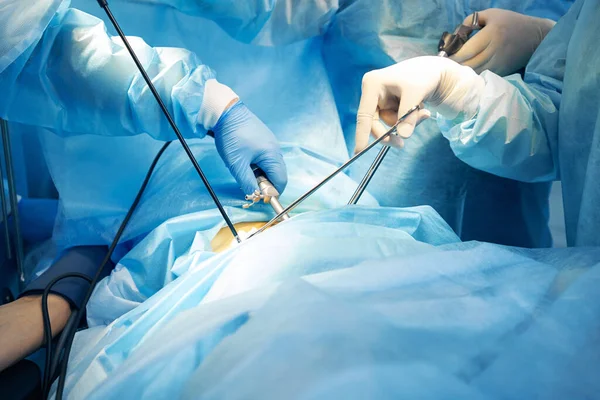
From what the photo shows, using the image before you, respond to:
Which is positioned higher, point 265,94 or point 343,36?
point 343,36

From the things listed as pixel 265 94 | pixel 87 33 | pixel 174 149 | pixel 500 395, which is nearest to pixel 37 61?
pixel 87 33

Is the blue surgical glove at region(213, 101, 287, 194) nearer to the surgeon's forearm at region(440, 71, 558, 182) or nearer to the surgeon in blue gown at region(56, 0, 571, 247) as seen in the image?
the surgeon in blue gown at region(56, 0, 571, 247)

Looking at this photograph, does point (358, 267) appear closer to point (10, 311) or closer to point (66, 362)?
point (66, 362)

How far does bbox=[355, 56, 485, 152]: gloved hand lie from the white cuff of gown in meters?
0.31

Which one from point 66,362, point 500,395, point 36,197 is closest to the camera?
point 500,395

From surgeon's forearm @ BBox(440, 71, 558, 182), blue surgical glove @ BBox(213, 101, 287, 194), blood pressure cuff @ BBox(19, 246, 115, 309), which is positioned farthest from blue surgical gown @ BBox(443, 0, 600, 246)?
blood pressure cuff @ BBox(19, 246, 115, 309)

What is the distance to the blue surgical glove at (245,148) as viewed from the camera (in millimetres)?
1053

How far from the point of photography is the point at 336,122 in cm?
139

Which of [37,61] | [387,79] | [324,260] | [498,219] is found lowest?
[498,219]

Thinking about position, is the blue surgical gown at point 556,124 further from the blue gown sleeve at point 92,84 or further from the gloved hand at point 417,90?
the blue gown sleeve at point 92,84

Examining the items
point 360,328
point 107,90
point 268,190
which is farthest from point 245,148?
point 360,328

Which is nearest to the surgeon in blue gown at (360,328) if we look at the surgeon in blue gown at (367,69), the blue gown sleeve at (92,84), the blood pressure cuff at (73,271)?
the blood pressure cuff at (73,271)

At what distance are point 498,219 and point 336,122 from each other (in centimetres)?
54

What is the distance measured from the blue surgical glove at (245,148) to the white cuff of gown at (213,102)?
0.06 ft
